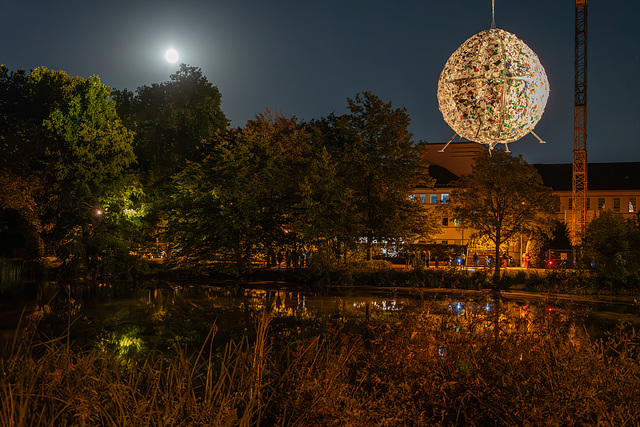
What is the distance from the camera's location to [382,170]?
37562 mm

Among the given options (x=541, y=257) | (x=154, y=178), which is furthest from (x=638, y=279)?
(x=154, y=178)

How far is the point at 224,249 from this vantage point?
115 ft

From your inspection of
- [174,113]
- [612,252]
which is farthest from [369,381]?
[174,113]

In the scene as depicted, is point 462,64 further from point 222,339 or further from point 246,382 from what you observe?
point 222,339

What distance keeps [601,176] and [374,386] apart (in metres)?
78.2

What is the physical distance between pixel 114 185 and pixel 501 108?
31.6m

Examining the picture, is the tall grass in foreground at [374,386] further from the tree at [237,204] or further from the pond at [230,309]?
the tree at [237,204]

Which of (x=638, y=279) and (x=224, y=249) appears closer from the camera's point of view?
(x=638, y=279)

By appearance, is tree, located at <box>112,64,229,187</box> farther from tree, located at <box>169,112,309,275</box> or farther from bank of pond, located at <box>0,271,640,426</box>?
bank of pond, located at <box>0,271,640,426</box>

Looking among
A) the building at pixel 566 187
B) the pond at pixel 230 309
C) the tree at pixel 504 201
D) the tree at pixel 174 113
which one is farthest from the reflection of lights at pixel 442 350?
the building at pixel 566 187

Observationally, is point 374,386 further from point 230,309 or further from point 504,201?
point 504,201

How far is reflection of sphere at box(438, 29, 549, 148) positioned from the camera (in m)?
6.08

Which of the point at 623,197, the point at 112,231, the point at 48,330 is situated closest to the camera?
the point at 48,330

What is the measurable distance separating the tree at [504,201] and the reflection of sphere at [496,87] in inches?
1229
